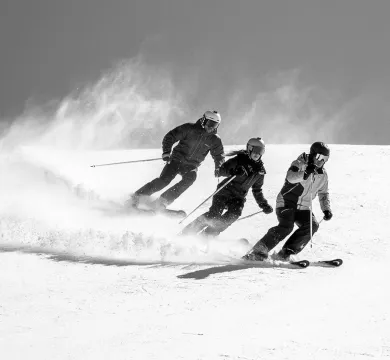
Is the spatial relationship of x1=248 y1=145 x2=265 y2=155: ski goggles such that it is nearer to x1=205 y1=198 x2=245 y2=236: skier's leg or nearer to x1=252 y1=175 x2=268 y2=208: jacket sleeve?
x1=252 y1=175 x2=268 y2=208: jacket sleeve

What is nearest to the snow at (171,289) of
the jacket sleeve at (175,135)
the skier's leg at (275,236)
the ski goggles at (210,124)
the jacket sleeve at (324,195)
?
the skier's leg at (275,236)

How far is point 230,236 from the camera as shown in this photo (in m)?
9.31

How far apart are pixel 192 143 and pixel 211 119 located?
55 centimetres

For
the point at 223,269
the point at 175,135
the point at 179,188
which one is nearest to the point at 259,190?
the point at 223,269

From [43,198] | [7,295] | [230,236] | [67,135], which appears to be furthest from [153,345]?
[67,135]

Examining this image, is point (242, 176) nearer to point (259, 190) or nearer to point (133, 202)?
point (259, 190)

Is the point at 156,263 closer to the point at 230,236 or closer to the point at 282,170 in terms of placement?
the point at 230,236

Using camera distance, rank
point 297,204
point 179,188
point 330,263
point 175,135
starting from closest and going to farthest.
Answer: point 330,263 → point 297,204 → point 175,135 → point 179,188

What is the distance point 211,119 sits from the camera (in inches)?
396

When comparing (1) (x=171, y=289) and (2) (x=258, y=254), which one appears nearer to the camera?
(1) (x=171, y=289)

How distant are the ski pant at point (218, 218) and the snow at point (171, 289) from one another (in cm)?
26

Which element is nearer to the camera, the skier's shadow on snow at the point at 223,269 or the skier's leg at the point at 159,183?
the skier's shadow on snow at the point at 223,269

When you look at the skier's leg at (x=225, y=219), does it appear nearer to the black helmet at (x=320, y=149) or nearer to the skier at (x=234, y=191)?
the skier at (x=234, y=191)

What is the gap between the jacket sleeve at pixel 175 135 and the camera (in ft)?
33.8
